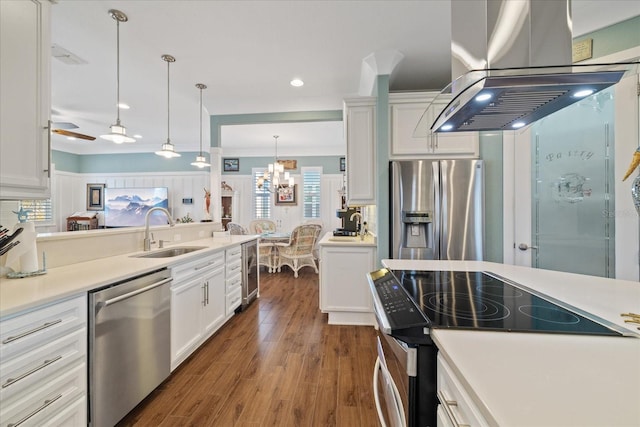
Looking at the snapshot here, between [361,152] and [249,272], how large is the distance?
2102mm

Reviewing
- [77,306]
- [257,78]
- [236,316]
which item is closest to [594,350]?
[77,306]

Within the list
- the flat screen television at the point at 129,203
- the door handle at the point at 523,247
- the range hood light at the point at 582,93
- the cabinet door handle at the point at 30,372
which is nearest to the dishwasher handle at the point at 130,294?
the cabinet door handle at the point at 30,372

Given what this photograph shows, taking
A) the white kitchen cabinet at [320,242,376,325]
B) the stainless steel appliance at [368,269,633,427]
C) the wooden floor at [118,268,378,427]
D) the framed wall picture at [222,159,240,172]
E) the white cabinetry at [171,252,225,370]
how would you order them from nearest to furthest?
the stainless steel appliance at [368,269,633,427]
the wooden floor at [118,268,378,427]
the white cabinetry at [171,252,225,370]
the white kitchen cabinet at [320,242,376,325]
the framed wall picture at [222,159,240,172]

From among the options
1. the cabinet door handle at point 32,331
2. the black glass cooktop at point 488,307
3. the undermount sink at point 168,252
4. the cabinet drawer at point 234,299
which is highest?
the black glass cooktop at point 488,307

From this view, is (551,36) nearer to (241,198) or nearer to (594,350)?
(594,350)

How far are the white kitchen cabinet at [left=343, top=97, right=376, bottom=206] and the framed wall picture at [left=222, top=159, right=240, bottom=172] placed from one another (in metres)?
4.90

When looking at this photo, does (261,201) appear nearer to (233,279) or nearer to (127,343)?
(233,279)

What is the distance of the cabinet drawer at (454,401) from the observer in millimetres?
617

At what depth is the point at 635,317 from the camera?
0.90 metres

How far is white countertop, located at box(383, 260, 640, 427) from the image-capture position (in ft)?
1.66

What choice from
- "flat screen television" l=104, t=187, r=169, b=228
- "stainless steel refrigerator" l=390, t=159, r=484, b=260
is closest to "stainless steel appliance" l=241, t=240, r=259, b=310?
"stainless steel refrigerator" l=390, t=159, r=484, b=260

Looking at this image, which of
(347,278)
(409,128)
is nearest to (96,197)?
(347,278)

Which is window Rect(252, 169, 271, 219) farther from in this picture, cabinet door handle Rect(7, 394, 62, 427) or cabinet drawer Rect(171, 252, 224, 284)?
cabinet door handle Rect(7, 394, 62, 427)

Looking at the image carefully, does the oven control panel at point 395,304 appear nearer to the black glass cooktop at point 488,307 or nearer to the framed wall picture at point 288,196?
the black glass cooktop at point 488,307
